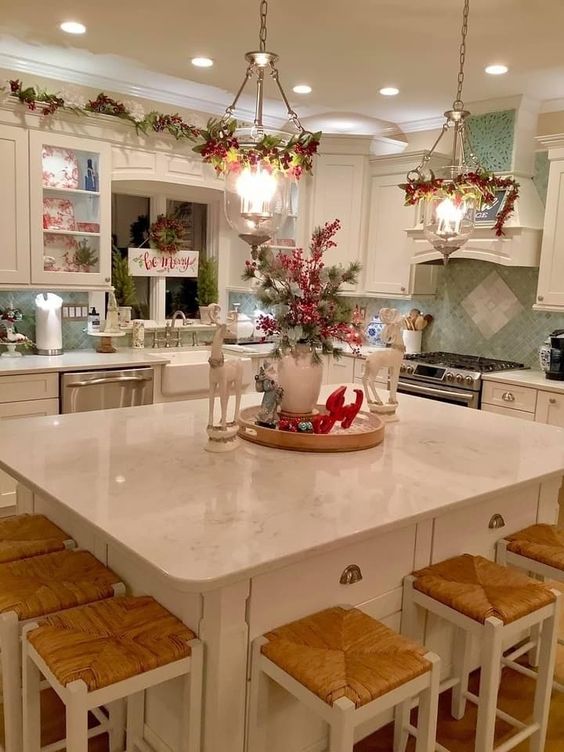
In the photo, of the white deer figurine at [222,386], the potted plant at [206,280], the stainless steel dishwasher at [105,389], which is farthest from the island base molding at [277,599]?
the potted plant at [206,280]

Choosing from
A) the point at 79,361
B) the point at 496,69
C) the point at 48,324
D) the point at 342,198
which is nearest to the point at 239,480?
the point at 79,361

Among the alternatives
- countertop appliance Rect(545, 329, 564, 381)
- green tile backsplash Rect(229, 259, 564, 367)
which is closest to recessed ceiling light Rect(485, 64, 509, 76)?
green tile backsplash Rect(229, 259, 564, 367)

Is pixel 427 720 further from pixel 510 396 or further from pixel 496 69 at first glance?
pixel 496 69

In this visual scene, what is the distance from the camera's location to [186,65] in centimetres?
424

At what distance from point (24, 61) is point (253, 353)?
97.6 inches

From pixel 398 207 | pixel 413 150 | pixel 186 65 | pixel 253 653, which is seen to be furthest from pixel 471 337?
pixel 253 653

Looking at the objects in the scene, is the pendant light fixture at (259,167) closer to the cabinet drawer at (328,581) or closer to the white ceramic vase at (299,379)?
the white ceramic vase at (299,379)

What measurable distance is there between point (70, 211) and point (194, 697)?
12.1ft

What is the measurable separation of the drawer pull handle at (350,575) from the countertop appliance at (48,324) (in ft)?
10.7

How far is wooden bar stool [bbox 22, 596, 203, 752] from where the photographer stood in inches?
59.2

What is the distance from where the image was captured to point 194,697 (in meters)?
1.68

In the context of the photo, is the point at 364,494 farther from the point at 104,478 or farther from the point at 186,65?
the point at 186,65

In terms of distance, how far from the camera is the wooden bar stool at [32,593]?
1.80 metres

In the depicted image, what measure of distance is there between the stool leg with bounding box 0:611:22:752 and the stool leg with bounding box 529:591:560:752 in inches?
61.2
